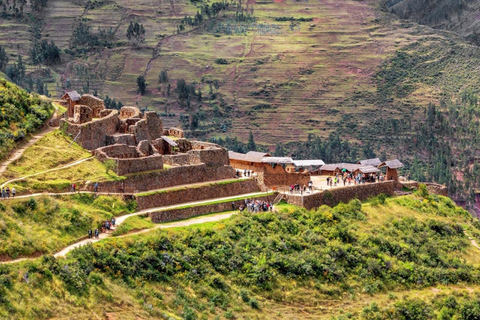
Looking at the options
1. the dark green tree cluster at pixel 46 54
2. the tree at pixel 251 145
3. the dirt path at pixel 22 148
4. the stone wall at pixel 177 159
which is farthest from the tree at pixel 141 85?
the dirt path at pixel 22 148

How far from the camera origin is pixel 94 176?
183 ft

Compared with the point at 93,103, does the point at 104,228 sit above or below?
below

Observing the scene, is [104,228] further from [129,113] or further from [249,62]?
[249,62]

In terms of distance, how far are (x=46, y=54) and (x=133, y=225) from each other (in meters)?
88.1

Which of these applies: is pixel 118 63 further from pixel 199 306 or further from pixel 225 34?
pixel 199 306

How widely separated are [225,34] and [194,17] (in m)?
7.23

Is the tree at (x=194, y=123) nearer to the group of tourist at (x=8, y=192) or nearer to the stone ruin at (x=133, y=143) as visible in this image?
the stone ruin at (x=133, y=143)

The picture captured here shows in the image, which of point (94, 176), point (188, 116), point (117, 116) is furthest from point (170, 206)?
point (188, 116)

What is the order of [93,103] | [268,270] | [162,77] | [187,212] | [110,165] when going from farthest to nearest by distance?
[162,77], [93,103], [110,165], [187,212], [268,270]

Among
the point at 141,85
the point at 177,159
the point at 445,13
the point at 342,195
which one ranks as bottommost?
the point at 141,85

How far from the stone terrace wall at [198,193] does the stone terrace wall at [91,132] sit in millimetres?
6714

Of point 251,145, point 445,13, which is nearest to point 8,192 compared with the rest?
point 251,145

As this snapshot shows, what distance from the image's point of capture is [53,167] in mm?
55719

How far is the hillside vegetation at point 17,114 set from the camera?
5662 cm
